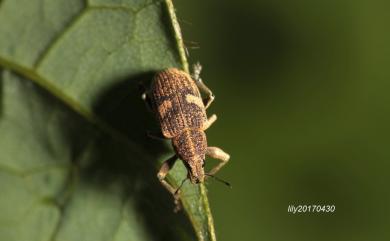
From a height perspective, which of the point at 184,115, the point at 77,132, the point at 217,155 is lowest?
the point at 217,155

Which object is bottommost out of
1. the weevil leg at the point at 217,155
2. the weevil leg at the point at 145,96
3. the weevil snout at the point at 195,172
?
the weevil leg at the point at 217,155

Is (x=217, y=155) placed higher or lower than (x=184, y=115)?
lower

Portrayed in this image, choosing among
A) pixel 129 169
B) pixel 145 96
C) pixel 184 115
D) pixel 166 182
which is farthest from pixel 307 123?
pixel 129 169

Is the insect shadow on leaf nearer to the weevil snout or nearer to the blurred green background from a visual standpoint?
the weevil snout

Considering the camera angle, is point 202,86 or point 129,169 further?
point 202,86

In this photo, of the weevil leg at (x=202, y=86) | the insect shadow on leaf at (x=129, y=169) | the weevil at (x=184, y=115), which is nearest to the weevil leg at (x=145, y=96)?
the weevil at (x=184, y=115)

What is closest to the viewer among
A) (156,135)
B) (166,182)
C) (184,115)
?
(166,182)

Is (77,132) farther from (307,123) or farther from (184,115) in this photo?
(307,123)

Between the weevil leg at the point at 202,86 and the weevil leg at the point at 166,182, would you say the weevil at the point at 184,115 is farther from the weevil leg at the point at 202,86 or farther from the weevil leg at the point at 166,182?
the weevil leg at the point at 166,182

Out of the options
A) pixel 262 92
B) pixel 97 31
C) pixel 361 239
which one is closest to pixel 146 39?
pixel 97 31
